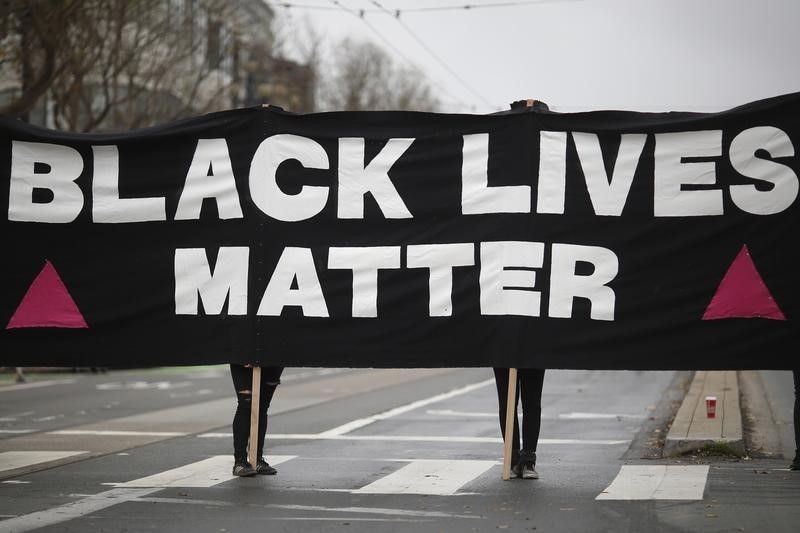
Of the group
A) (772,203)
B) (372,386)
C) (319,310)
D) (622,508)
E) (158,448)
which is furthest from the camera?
(372,386)

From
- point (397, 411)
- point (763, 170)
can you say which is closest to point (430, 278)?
point (763, 170)

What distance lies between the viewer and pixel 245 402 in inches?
399

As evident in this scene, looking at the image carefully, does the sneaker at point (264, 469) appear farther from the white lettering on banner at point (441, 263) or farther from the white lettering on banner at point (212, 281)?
the white lettering on banner at point (441, 263)

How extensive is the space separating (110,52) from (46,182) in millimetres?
24146

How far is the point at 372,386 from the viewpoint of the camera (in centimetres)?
2409

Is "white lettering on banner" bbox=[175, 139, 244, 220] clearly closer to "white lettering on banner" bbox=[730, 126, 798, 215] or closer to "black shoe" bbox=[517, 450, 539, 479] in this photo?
"black shoe" bbox=[517, 450, 539, 479]

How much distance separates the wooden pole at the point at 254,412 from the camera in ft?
32.6

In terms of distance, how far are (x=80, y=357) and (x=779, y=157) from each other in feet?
19.7

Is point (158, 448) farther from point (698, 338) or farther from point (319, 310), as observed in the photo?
point (698, 338)

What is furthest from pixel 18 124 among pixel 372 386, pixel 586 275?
pixel 372 386

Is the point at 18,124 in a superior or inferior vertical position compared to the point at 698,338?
superior

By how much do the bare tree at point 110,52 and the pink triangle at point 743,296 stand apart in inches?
684

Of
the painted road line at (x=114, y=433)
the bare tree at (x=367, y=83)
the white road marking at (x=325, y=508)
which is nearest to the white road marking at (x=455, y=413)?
the painted road line at (x=114, y=433)

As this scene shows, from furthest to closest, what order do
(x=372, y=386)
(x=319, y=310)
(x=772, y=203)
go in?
(x=372, y=386)
(x=319, y=310)
(x=772, y=203)
